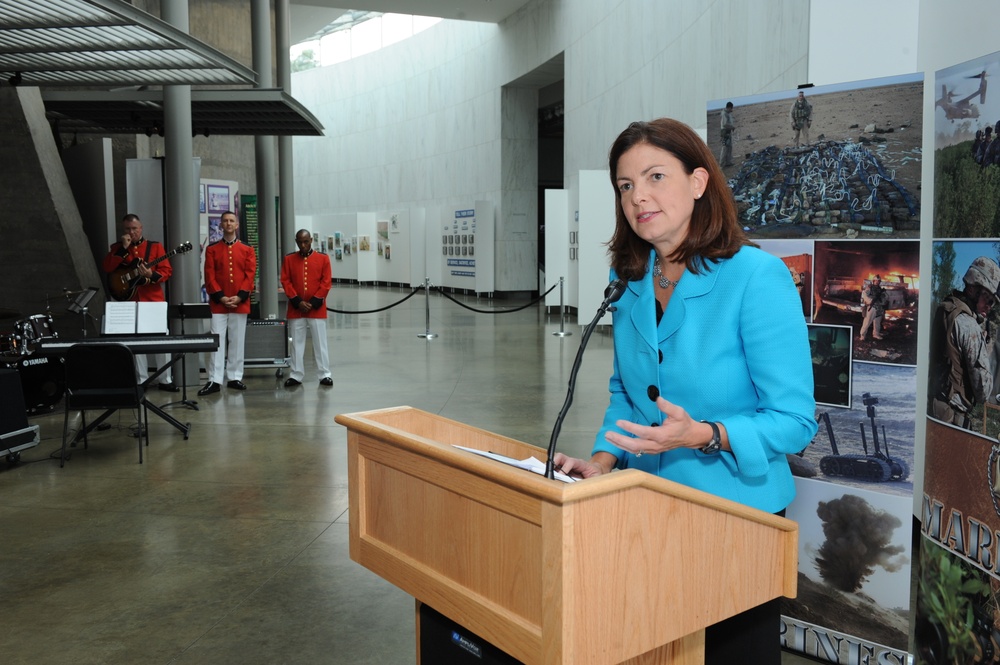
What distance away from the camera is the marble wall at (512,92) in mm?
10922

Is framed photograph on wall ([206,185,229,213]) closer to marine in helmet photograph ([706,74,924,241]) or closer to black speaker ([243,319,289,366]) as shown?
black speaker ([243,319,289,366])

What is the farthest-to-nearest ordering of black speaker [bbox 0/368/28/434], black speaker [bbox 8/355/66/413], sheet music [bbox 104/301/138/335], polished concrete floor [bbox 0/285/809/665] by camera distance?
black speaker [bbox 8/355/66/413], sheet music [bbox 104/301/138/335], black speaker [bbox 0/368/28/434], polished concrete floor [bbox 0/285/809/665]

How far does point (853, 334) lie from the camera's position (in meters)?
3.37

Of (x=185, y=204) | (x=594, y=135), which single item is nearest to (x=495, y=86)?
(x=594, y=135)

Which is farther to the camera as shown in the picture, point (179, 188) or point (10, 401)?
point (179, 188)

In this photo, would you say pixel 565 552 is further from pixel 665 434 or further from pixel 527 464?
pixel 665 434

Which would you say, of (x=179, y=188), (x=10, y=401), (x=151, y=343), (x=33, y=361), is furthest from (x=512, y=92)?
(x=10, y=401)

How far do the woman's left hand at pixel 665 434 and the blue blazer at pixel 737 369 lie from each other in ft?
0.38

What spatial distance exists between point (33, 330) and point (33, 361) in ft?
1.60

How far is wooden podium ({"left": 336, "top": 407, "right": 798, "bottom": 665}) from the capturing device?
1.47 m

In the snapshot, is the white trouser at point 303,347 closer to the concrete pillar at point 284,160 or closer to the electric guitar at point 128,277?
the electric guitar at point 128,277

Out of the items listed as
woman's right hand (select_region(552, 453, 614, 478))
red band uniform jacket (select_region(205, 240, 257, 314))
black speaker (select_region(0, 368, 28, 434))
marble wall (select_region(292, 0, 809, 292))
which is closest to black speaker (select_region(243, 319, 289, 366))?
red band uniform jacket (select_region(205, 240, 257, 314))

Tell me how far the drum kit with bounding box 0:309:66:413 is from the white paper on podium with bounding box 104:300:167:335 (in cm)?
53

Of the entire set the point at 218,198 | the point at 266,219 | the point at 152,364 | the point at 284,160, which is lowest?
the point at 152,364
